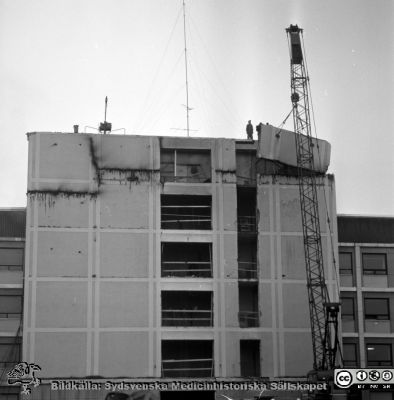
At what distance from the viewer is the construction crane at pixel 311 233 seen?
72375 mm

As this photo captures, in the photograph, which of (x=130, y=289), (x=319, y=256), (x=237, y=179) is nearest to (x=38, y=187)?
(x=130, y=289)

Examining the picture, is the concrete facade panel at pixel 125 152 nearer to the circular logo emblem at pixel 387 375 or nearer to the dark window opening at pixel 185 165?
the dark window opening at pixel 185 165

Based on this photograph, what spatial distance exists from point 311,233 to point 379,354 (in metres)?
11.7

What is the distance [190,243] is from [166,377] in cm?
1057

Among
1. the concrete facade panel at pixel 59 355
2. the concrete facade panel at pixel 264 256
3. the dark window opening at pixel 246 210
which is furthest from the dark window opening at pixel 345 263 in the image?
the concrete facade panel at pixel 59 355

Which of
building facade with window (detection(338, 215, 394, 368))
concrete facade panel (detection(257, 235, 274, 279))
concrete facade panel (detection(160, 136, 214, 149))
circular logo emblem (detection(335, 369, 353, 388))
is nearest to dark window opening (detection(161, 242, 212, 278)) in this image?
concrete facade panel (detection(257, 235, 274, 279))

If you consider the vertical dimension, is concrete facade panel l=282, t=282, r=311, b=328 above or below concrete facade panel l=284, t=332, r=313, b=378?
above

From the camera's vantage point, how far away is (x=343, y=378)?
52.5 metres

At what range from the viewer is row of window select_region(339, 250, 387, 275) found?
261 feet

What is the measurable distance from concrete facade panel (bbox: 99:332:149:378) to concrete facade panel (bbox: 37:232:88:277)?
17.9 feet

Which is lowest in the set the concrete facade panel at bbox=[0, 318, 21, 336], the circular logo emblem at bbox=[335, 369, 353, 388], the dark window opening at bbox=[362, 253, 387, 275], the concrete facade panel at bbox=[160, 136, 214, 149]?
the circular logo emblem at bbox=[335, 369, 353, 388]

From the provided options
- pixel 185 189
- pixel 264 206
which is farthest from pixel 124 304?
pixel 264 206

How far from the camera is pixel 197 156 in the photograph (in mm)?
78125

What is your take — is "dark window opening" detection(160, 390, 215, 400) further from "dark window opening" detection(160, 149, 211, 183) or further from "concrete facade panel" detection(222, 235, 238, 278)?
"dark window opening" detection(160, 149, 211, 183)
